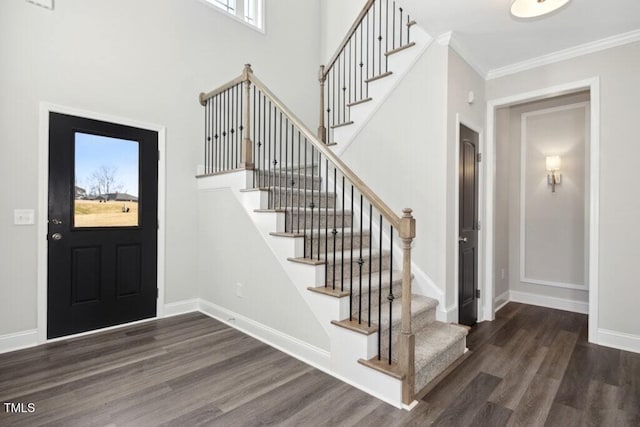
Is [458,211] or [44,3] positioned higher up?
[44,3]

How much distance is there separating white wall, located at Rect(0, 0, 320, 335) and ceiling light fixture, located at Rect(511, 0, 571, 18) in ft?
11.0

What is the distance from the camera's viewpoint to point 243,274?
3381 mm

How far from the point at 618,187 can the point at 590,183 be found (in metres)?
0.22

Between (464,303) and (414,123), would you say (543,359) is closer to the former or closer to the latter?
(464,303)

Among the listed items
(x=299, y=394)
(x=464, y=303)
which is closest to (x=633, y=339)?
(x=464, y=303)

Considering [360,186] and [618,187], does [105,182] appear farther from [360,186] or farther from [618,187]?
[618,187]

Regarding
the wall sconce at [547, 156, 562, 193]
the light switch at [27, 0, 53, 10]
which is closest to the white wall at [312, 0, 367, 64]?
the wall sconce at [547, 156, 562, 193]

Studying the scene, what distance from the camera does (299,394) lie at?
225 centimetres

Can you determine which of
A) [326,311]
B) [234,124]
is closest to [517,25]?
[326,311]

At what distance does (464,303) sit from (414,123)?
6.28 feet

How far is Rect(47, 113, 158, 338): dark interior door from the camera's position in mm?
3090

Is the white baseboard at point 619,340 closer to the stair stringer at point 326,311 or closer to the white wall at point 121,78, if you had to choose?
the stair stringer at point 326,311

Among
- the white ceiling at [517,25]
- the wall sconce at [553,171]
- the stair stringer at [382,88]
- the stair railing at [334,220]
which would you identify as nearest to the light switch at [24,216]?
the stair railing at [334,220]

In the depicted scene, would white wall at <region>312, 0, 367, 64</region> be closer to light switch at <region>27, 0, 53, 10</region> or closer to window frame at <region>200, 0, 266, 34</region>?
window frame at <region>200, 0, 266, 34</region>
